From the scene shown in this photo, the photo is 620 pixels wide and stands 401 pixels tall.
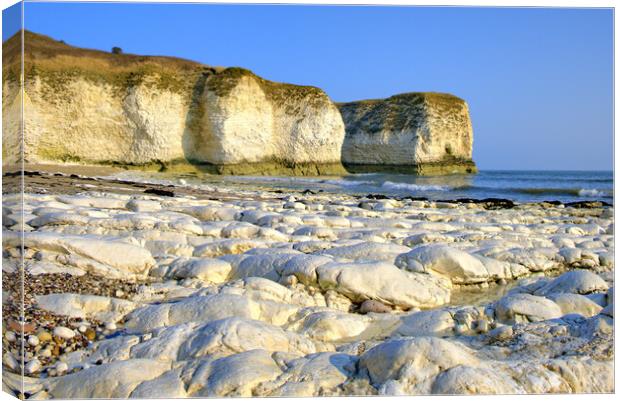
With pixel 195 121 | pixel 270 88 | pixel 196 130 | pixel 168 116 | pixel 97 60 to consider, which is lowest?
pixel 196 130

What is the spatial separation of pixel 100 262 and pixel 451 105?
3608 cm

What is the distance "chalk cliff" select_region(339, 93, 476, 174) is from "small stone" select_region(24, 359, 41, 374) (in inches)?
1333

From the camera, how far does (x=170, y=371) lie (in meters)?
2.96

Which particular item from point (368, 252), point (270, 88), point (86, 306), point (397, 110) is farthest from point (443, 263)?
point (397, 110)

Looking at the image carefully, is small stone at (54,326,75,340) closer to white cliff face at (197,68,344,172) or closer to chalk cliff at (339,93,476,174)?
white cliff face at (197,68,344,172)

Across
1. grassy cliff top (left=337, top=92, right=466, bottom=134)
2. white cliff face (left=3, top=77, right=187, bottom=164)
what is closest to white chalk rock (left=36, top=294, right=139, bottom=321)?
white cliff face (left=3, top=77, right=187, bottom=164)

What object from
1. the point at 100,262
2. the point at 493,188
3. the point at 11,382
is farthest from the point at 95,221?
the point at 493,188

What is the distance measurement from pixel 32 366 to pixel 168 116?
2762cm

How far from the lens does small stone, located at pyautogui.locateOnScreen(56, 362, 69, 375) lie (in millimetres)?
3047

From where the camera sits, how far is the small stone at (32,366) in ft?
9.96

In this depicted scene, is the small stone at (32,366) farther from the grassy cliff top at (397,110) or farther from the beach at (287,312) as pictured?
the grassy cliff top at (397,110)

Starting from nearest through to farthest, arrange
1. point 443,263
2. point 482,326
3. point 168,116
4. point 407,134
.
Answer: point 482,326
point 443,263
point 168,116
point 407,134

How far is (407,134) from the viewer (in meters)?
40.3

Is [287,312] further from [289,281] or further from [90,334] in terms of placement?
[90,334]
